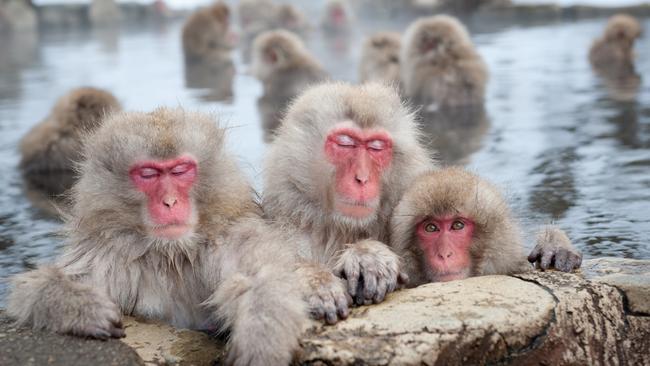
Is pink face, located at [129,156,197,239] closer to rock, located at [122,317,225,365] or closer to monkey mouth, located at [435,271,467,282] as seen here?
rock, located at [122,317,225,365]

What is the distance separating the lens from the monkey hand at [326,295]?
3.46 metres

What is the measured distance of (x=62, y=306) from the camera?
11.4 ft

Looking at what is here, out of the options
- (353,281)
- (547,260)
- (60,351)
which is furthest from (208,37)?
(60,351)

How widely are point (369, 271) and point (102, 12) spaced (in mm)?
23124

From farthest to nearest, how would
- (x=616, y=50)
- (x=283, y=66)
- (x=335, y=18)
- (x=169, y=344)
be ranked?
(x=335, y=18) < (x=616, y=50) < (x=283, y=66) < (x=169, y=344)

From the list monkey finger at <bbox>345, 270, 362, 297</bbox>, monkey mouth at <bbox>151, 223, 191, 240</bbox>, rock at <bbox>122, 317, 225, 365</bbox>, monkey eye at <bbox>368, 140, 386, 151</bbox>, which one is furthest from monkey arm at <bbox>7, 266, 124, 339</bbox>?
monkey eye at <bbox>368, 140, 386, 151</bbox>

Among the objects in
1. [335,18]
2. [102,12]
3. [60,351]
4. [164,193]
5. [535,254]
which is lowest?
[102,12]

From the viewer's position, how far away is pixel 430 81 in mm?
9711

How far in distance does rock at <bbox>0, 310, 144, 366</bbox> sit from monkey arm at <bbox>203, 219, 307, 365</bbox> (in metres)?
0.39

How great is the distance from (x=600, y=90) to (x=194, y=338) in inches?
299

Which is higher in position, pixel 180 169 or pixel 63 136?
pixel 180 169

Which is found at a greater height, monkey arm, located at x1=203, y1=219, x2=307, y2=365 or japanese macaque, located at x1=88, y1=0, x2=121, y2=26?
monkey arm, located at x1=203, y1=219, x2=307, y2=365

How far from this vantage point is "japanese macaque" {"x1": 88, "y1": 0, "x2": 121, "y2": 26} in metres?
25.3

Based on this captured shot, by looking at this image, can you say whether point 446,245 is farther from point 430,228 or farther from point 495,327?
point 495,327
